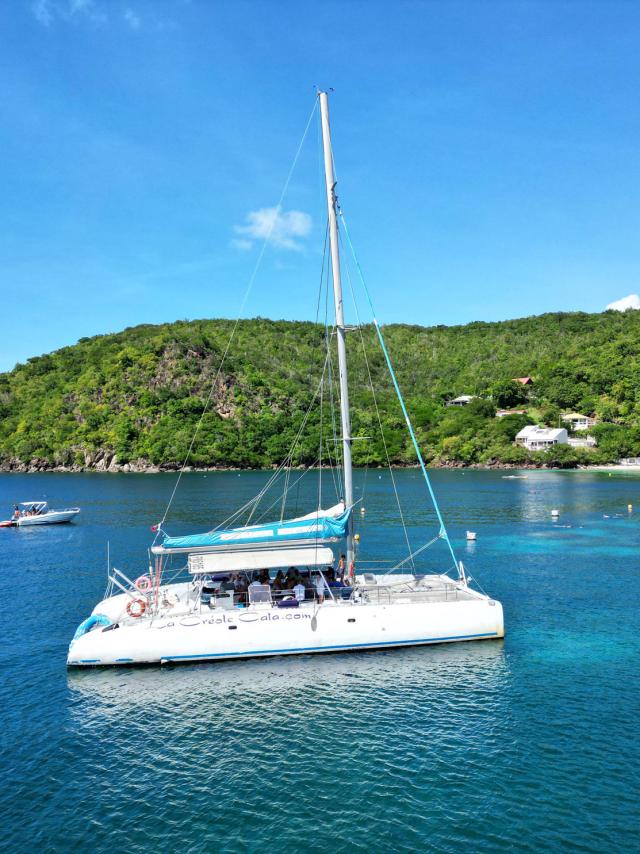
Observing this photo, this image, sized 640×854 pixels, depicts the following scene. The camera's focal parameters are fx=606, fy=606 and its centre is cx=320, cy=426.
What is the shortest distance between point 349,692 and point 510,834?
6.90 m

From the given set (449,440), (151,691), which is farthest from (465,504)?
(449,440)

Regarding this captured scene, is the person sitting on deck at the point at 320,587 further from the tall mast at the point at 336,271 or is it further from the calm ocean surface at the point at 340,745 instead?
the calm ocean surface at the point at 340,745

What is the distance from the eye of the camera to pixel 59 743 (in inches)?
624

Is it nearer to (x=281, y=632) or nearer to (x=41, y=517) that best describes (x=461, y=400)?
(x=41, y=517)

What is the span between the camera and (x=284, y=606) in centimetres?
2095

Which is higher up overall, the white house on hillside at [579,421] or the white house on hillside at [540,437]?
the white house on hillside at [579,421]

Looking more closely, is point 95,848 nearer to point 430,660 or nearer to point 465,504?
point 430,660

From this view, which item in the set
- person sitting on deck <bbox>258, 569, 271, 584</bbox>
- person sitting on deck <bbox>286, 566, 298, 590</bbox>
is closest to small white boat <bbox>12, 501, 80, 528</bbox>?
person sitting on deck <bbox>258, 569, 271, 584</bbox>

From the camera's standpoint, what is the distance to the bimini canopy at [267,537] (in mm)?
21547

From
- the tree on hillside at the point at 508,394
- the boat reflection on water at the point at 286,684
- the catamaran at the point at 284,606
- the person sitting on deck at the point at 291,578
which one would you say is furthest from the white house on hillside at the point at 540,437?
the boat reflection on water at the point at 286,684

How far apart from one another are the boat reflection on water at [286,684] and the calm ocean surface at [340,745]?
0.07 meters

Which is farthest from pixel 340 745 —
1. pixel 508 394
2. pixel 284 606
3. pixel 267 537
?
pixel 508 394

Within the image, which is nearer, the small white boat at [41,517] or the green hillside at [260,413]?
the small white boat at [41,517]

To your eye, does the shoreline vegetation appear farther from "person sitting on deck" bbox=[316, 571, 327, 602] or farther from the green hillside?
"person sitting on deck" bbox=[316, 571, 327, 602]
